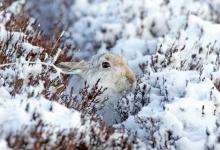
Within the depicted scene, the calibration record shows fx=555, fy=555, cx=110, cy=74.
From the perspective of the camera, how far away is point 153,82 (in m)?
6.23

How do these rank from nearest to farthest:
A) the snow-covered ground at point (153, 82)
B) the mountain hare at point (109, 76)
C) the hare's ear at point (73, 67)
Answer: the snow-covered ground at point (153, 82) < the mountain hare at point (109, 76) < the hare's ear at point (73, 67)

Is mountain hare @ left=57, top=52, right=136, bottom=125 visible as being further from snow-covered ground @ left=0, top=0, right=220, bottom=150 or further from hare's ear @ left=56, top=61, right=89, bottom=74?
snow-covered ground @ left=0, top=0, right=220, bottom=150

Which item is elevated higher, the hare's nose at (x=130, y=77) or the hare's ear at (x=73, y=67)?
the hare's ear at (x=73, y=67)

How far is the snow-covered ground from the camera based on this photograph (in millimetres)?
4637

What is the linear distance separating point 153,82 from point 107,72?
529 mm

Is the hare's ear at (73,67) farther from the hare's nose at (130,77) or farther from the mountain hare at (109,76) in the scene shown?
the hare's nose at (130,77)

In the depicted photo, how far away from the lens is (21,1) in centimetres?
909

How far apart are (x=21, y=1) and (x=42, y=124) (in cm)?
518

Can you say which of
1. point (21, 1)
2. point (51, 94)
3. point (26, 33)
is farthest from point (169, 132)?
point (21, 1)

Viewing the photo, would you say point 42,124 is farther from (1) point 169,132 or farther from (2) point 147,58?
(2) point 147,58

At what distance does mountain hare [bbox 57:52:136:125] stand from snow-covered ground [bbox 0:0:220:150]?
0.47 feet

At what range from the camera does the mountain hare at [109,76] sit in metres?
6.00

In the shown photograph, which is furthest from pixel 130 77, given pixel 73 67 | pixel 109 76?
pixel 73 67

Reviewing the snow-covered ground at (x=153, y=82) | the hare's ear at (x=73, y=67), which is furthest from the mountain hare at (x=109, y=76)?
the snow-covered ground at (x=153, y=82)
